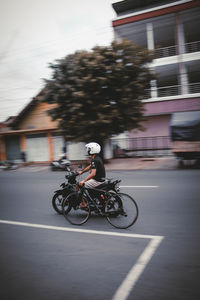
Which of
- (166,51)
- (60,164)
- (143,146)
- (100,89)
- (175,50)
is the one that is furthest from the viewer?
(166,51)

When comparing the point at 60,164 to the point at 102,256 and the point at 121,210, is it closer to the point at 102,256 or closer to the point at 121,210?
the point at 121,210

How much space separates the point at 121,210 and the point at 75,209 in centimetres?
121

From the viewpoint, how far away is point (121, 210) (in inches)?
198

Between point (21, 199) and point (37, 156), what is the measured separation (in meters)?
14.7

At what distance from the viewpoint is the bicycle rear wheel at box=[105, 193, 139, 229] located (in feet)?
16.2

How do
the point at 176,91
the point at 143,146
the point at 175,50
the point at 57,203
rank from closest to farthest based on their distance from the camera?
1. the point at 57,203
2. the point at 143,146
3. the point at 175,50
4. the point at 176,91

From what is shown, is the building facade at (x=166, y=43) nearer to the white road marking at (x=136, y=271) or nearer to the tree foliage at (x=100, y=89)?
the tree foliage at (x=100, y=89)

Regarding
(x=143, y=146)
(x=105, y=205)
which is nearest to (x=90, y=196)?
(x=105, y=205)

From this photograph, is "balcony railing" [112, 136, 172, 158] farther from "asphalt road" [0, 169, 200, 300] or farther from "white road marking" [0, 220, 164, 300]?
"white road marking" [0, 220, 164, 300]

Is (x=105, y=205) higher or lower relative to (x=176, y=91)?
lower

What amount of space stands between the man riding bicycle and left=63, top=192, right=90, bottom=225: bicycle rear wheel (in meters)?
0.39

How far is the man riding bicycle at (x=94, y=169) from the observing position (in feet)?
17.0

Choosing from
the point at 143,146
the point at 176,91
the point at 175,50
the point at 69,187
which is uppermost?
the point at 175,50

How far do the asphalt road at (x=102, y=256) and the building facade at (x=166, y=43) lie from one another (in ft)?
47.7
